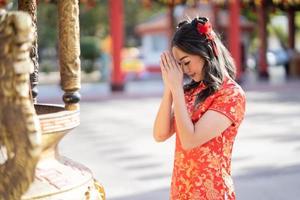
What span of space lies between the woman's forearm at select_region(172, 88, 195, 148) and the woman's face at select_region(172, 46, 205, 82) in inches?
4.1

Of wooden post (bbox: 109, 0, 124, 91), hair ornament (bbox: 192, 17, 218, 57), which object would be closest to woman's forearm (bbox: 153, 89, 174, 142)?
hair ornament (bbox: 192, 17, 218, 57)

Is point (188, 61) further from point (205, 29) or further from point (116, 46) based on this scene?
point (116, 46)

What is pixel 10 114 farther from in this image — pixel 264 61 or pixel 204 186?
pixel 264 61

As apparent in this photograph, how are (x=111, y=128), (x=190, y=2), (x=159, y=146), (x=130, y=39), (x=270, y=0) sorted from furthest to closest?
(x=130, y=39), (x=270, y=0), (x=190, y=2), (x=111, y=128), (x=159, y=146)

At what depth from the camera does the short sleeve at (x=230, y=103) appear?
2.07 meters

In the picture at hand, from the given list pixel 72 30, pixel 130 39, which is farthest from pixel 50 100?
pixel 130 39

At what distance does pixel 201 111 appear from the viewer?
212cm

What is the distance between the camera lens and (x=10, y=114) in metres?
1.37

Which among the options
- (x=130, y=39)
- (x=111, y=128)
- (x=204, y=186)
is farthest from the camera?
(x=130, y=39)

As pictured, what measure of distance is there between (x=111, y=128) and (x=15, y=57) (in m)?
8.26

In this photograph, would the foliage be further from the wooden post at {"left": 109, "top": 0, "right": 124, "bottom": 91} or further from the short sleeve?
the short sleeve

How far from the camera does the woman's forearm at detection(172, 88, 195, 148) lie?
6.57 ft

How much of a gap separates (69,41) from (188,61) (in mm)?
614

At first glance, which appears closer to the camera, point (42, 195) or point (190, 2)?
point (42, 195)
